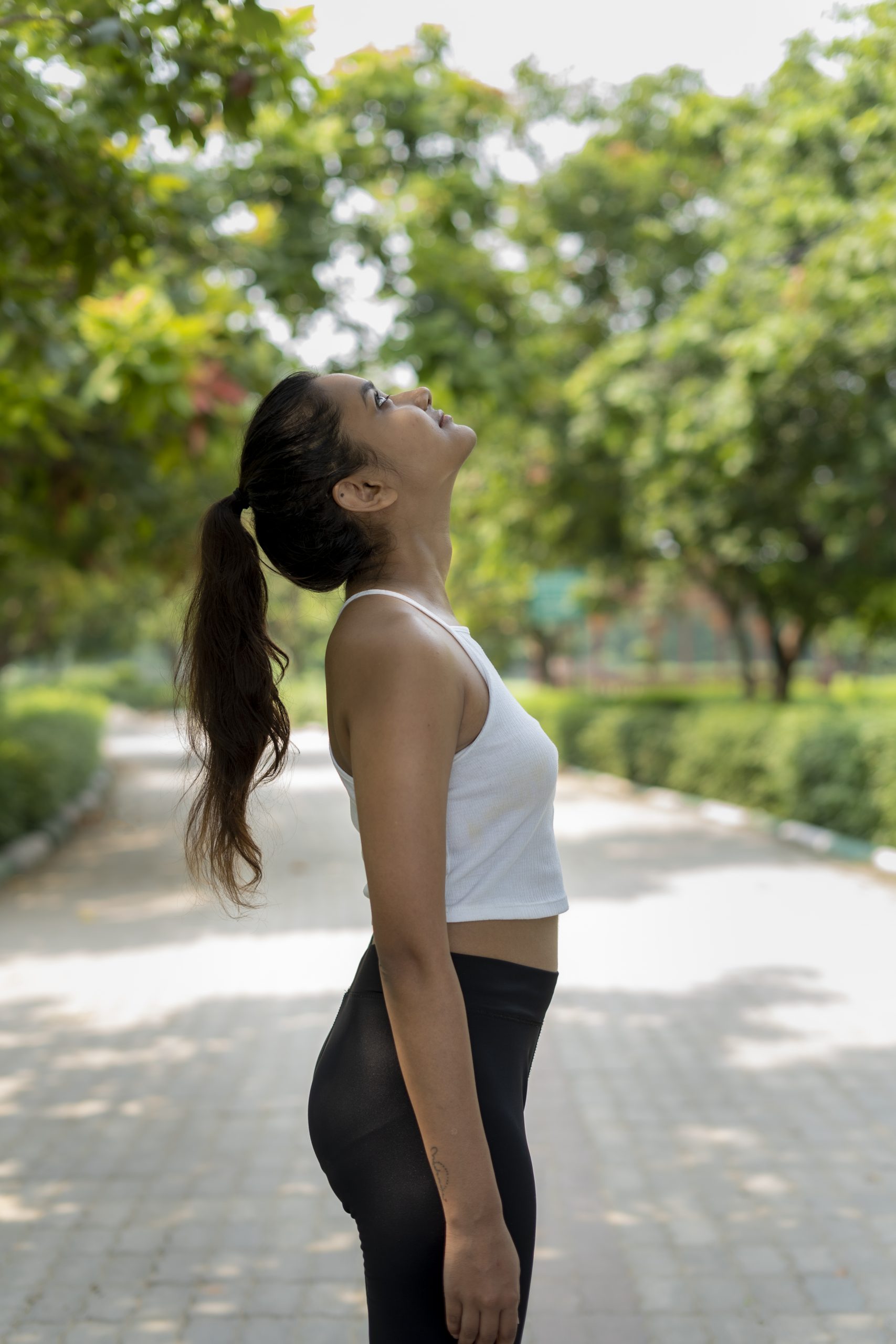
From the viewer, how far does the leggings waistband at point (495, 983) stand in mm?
Answer: 1682

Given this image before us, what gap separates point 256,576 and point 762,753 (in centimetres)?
1317

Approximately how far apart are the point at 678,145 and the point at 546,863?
56.1 ft

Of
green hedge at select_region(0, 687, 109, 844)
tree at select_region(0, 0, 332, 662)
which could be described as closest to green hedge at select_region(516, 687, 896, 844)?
tree at select_region(0, 0, 332, 662)

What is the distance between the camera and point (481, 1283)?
61.4 inches

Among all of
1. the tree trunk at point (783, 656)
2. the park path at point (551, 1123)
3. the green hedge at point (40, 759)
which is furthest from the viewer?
the tree trunk at point (783, 656)

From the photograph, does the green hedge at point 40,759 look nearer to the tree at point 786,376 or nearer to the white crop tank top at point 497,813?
the tree at point 786,376

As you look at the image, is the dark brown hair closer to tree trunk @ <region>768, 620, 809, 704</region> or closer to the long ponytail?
the long ponytail

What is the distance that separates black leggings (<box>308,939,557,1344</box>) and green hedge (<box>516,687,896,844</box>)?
392 inches

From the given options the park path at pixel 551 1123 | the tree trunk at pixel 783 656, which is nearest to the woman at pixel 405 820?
the park path at pixel 551 1123

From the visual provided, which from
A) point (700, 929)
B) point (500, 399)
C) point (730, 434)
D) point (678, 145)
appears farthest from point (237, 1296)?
point (678, 145)

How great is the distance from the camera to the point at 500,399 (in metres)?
9.00

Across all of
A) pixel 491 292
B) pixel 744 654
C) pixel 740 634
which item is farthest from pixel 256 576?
pixel 740 634

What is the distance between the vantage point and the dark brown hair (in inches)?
70.2

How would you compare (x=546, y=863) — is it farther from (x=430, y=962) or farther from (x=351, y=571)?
(x=351, y=571)
